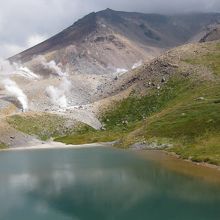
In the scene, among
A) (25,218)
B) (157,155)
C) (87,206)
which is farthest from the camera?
(157,155)

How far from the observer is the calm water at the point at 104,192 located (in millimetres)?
66812

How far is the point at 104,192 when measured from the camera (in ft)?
267

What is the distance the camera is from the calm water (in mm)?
66812

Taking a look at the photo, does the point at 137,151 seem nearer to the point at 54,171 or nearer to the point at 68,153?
the point at 68,153

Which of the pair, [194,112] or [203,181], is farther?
[194,112]

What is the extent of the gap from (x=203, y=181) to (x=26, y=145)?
344ft

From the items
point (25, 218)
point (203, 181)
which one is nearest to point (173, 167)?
point (203, 181)

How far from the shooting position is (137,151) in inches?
5719

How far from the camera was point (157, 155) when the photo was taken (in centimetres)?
13162

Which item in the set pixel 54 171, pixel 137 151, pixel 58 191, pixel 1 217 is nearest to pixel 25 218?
pixel 1 217

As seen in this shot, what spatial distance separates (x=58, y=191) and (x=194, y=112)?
3621 inches

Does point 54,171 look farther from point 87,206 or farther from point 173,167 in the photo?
point 87,206

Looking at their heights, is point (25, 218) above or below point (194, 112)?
below

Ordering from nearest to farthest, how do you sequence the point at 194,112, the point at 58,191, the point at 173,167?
the point at 58,191 < the point at 173,167 < the point at 194,112
